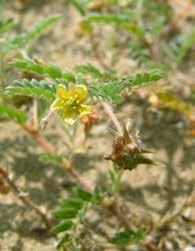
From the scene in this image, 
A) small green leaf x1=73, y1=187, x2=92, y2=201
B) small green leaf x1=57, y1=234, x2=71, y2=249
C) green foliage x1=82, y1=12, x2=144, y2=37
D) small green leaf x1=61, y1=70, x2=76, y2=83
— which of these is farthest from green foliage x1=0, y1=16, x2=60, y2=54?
small green leaf x1=57, y1=234, x2=71, y2=249

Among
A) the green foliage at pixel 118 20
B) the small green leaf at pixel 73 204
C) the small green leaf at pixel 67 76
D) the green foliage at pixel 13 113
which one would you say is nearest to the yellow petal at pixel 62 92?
the small green leaf at pixel 67 76

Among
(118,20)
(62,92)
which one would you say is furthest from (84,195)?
(118,20)

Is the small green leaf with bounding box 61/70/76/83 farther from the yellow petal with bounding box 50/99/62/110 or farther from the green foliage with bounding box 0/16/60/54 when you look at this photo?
the green foliage with bounding box 0/16/60/54

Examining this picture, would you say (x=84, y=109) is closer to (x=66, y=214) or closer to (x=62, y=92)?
(x=62, y=92)

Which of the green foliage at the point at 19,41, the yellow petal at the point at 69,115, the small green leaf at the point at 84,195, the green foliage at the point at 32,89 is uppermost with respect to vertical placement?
the green foliage at the point at 19,41

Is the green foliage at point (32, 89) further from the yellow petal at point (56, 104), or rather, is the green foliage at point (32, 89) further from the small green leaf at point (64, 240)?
the small green leaf at point (64, 240)

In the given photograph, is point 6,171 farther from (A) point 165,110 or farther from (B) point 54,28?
(B) point 54,28

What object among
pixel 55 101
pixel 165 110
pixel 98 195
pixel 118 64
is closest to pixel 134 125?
pixel 165 110
